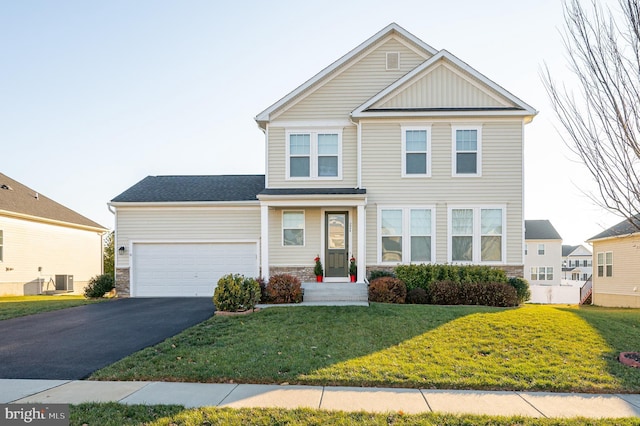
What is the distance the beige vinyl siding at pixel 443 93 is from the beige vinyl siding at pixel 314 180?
1.54 meters

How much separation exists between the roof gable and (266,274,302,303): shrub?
21.1 feet

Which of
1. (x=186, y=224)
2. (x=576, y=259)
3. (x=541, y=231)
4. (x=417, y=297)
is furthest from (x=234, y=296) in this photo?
(x=576, y=259)

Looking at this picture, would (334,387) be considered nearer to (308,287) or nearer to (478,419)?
(478,419)

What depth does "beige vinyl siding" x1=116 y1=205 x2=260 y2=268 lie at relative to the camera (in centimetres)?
1639

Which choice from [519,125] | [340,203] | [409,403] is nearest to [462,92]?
[519,125]

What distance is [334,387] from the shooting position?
5898 millimetres

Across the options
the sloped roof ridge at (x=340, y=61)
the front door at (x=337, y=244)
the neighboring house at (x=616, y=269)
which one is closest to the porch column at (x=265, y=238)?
the front door at (x=337, y=244)

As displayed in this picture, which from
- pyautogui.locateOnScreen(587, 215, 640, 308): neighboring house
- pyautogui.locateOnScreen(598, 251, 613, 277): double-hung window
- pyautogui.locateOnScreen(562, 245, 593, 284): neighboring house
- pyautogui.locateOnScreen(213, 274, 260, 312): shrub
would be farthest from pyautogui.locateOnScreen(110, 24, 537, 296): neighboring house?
pyautogui.locateOnScreen(562, 245, 593, 284): neighboring house

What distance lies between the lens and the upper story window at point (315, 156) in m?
15.5

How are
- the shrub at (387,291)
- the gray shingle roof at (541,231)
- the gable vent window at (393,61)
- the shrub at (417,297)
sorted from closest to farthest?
the shrub at (387,291)
the shrub at (417,297)
the gable vent window at (393,61)
the gray shingle roof at (541,231)

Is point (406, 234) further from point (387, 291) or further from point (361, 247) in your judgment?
point (387, 291)

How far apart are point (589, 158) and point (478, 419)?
4.99 meters

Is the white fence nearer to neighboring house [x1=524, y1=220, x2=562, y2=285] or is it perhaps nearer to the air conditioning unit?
neighboring house [x1=524, y1=220, x2=562, y2=285]

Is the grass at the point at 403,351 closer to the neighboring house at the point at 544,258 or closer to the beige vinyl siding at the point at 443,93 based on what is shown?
the beige vinyl siding at the point at 443,93
